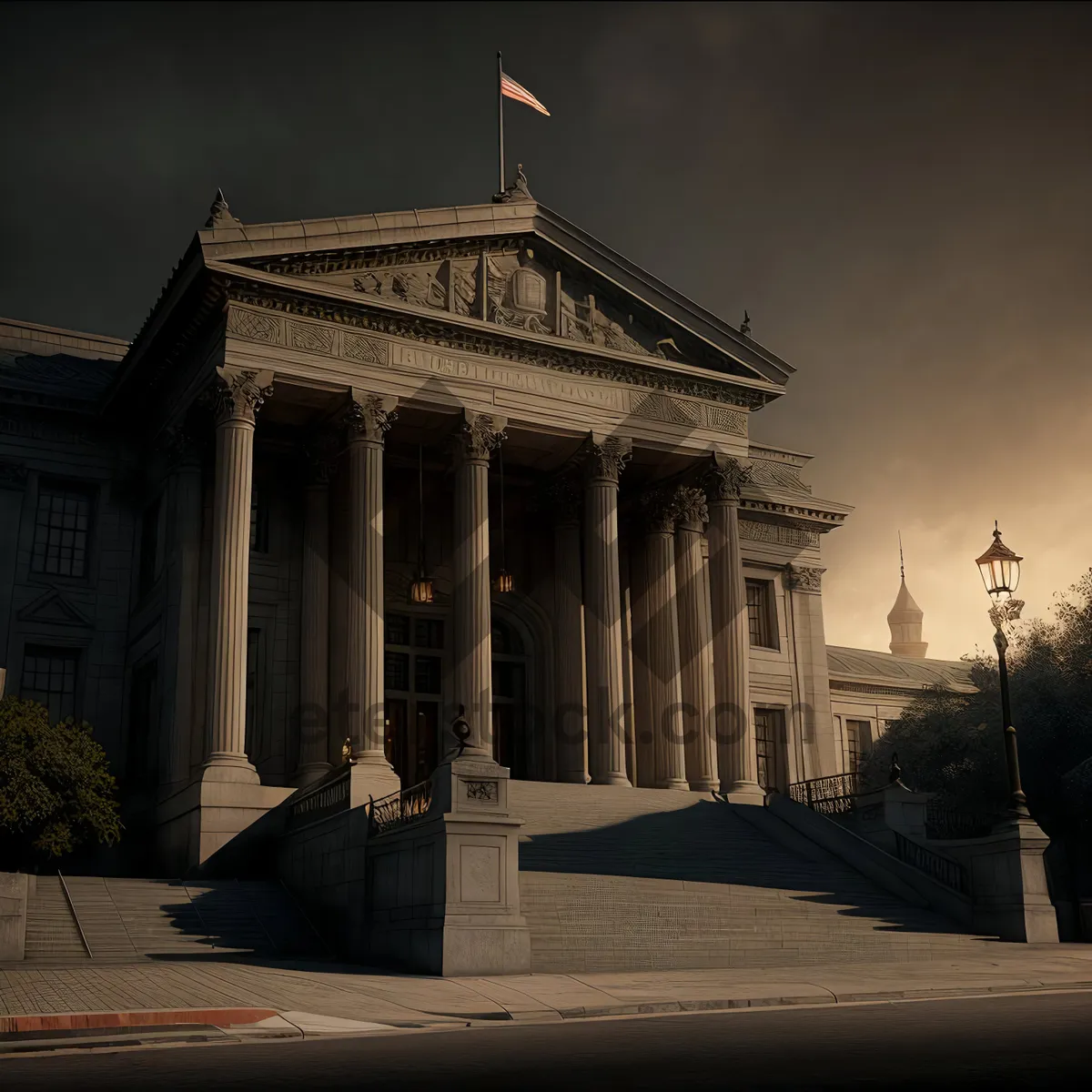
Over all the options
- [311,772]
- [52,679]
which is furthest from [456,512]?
[52,679]

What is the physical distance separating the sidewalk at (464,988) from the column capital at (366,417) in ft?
50.2

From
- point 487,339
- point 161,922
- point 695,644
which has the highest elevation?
point 487,339

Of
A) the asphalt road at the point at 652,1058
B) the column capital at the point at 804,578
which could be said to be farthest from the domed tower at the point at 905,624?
the asphalt road at the point at 652,1058

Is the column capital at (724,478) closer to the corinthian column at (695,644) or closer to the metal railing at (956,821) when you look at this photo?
the corinthian column at (695,644)

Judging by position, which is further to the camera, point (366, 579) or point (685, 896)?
point (366, 579)

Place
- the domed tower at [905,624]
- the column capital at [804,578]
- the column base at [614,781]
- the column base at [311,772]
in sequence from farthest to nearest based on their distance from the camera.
Answer: the domed tower at [905,624] → the column capital at [804,578] → the column base at [614,781] → the column base at [311,772]

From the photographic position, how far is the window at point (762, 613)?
4684 cm

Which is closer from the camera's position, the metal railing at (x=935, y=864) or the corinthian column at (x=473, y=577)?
the metal railing at (x=935, y=864)

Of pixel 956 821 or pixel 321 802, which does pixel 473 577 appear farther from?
pixel 956 821

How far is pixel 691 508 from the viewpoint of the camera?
39.9 metres

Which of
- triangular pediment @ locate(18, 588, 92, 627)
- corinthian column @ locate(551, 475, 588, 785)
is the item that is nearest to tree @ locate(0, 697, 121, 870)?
triangular pediment @ locate(18, 588, 92, 627)

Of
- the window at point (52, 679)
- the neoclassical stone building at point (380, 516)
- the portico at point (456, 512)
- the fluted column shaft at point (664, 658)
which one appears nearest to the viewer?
the portico at point (456, 512)

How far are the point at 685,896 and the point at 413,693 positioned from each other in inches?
603

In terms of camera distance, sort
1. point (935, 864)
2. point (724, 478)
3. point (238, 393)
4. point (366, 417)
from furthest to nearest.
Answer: point (724, 478)
point (366, 417)
point (238, 393)
point (935, 864)
